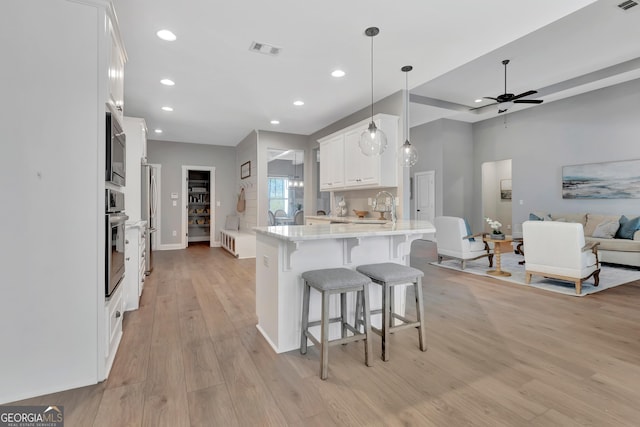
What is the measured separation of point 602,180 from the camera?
6.12 metres

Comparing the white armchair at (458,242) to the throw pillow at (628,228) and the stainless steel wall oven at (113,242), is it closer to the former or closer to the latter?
the throw pillow at (628,228)

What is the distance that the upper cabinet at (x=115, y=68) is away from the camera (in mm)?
2007

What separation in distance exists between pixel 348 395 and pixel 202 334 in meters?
1.46

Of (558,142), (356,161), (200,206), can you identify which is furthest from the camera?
(200,206)

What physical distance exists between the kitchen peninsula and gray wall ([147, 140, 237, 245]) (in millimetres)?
6002

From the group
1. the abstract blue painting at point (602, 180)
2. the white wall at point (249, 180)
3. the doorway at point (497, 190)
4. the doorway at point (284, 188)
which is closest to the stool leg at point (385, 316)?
the white wall at point (249, 180)

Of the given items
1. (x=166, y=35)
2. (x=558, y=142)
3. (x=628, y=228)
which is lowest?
(x=628, y=228)

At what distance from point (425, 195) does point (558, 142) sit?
10.2 ft

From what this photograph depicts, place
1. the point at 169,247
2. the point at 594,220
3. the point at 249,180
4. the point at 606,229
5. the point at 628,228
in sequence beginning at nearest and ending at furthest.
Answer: the point at 628,228 < the point at 606,229 < the point at 594,220 < the point at 249,180 < the point at 169,247

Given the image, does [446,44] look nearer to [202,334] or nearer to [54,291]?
[202,334]

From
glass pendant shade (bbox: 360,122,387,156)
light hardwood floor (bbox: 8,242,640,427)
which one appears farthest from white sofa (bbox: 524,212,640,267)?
glass pendant shade (bbox: 360,122,387,156)

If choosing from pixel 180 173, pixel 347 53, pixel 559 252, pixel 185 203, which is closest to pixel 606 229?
pixel 559 252

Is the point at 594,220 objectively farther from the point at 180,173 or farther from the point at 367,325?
the point at 180,173

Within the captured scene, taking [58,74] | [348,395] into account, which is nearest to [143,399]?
[348,395]
